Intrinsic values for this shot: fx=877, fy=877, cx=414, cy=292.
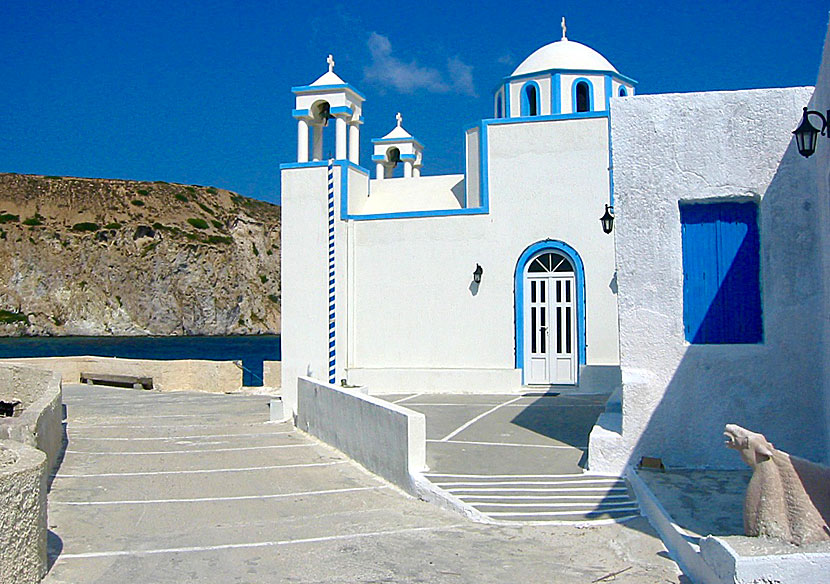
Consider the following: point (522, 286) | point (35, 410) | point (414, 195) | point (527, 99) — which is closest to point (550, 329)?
point (522, 286)

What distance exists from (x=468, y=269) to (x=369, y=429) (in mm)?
6742

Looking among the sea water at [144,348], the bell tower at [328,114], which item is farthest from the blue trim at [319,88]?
the sea water at [144,348]

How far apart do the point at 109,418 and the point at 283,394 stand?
13.4 feet

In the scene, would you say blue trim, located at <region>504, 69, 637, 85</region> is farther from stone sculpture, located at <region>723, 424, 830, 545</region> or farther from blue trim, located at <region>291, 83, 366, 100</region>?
stone sculpture, located at <region>723, 424, 830, 545</region>

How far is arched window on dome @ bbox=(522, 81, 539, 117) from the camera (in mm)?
19422

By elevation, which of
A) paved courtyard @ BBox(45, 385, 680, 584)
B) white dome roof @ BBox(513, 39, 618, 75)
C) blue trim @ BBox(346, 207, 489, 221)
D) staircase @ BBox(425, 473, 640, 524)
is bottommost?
paved courtyard @ BBox(45, 385, 680, 584)

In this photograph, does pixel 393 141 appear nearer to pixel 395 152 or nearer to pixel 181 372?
pixel 395 152

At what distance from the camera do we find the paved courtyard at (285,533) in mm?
6840

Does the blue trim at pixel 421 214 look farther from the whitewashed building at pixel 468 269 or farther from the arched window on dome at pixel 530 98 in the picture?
the arched window on dome at pixel 530 98

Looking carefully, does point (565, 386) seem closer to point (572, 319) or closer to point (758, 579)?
point (572, 319)

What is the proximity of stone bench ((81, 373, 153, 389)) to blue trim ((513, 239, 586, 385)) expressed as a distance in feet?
45.4

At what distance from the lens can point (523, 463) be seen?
9922 millimetres

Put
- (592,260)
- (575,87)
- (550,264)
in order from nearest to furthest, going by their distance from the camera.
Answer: (592,260), (550,264), (575,87)

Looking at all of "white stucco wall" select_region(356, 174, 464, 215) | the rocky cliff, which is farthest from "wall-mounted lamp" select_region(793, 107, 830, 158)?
the rocky cliff
